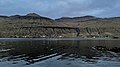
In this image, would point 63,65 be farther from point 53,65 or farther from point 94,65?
point 94,65

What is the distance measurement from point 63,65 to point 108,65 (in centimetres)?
885

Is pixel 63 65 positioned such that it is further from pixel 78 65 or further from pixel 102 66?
pixel 102 66

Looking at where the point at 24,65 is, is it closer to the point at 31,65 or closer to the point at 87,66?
the point at 31,65

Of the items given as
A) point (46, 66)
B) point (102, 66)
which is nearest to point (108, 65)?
point (102, 66)

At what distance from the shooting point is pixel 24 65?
47.3 metres

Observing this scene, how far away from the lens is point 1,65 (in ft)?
155

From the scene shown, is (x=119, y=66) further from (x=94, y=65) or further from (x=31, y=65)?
(x=31, y=65)

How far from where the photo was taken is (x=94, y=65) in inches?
1893

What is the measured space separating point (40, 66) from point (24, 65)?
3.41 metres

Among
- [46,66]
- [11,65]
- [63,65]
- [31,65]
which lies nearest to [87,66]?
[63,65]

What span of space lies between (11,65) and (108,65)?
746 inches

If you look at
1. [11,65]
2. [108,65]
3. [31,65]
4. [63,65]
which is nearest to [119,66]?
[108,65]

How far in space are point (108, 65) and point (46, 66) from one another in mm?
12197

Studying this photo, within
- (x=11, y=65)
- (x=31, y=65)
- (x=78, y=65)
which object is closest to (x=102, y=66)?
(x=78, y=65)
